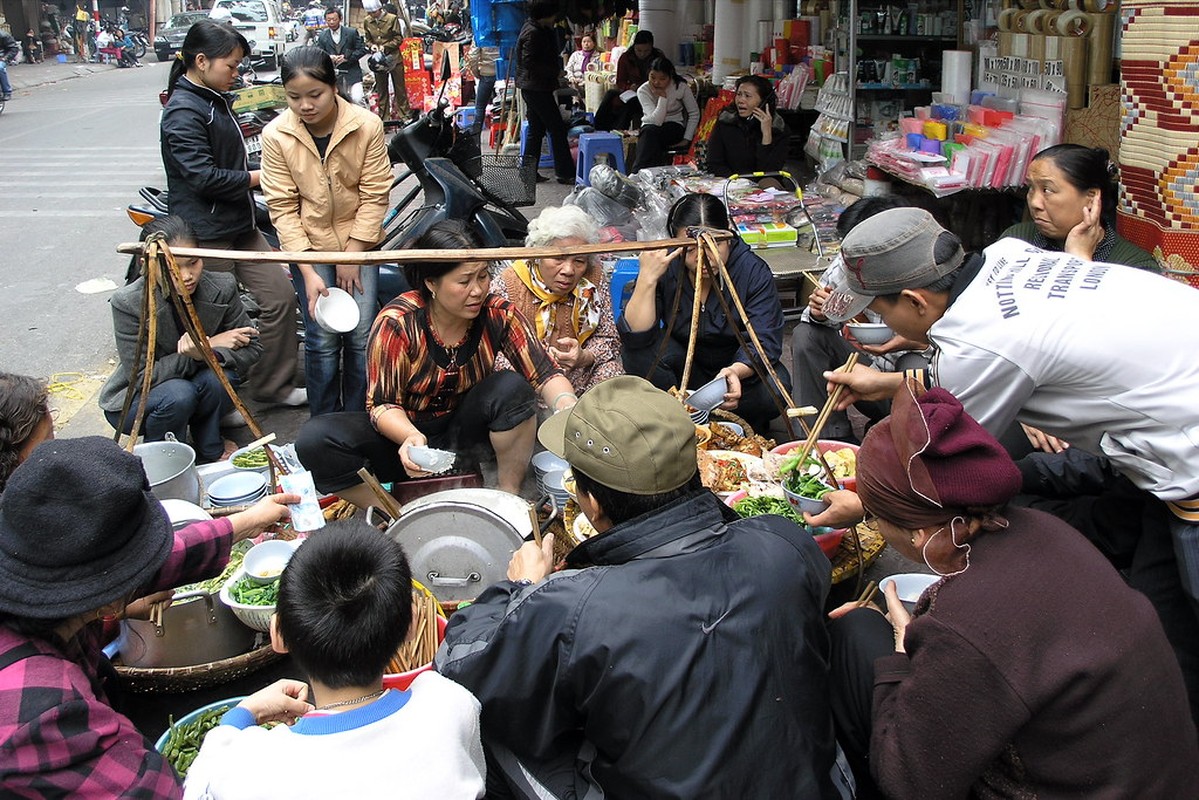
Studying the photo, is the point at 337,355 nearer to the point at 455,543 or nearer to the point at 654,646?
the point at 455,543

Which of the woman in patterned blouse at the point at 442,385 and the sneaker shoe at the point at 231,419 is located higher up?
the woman in patterned blouse at the point at 442,385

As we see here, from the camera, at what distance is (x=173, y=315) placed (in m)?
4.29

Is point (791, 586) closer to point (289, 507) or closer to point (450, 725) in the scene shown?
point (450, 725)

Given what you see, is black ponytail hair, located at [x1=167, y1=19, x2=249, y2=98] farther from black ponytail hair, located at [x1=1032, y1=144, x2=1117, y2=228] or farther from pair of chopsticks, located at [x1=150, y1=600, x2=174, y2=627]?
black ponytail hair, located at [x1=1032, y1=144, x2=1117, y2=228]

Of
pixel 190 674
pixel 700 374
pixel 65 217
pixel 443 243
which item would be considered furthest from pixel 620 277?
pixel 65 217

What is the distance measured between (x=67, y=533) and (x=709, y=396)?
2429 millimetres

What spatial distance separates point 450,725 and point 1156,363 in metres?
1.78

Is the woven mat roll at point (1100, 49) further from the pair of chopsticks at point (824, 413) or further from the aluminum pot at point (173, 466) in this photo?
the aluminum pot at point (173, 466)

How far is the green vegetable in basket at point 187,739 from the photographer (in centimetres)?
245

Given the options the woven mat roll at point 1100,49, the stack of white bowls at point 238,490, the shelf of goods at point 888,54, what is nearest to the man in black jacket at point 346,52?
the shelf of goods at point 888,54

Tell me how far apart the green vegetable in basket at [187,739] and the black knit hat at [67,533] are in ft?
2.20

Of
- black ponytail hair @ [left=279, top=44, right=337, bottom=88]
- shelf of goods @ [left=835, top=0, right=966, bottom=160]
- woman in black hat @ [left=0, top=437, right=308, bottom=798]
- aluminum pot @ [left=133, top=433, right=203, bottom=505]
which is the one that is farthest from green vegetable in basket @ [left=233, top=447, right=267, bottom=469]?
shelf of goods @ [left=835, top=0, right=966, bottom=160]

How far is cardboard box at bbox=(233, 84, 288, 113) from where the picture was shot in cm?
772

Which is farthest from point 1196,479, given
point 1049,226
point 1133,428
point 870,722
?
point 1049,226
